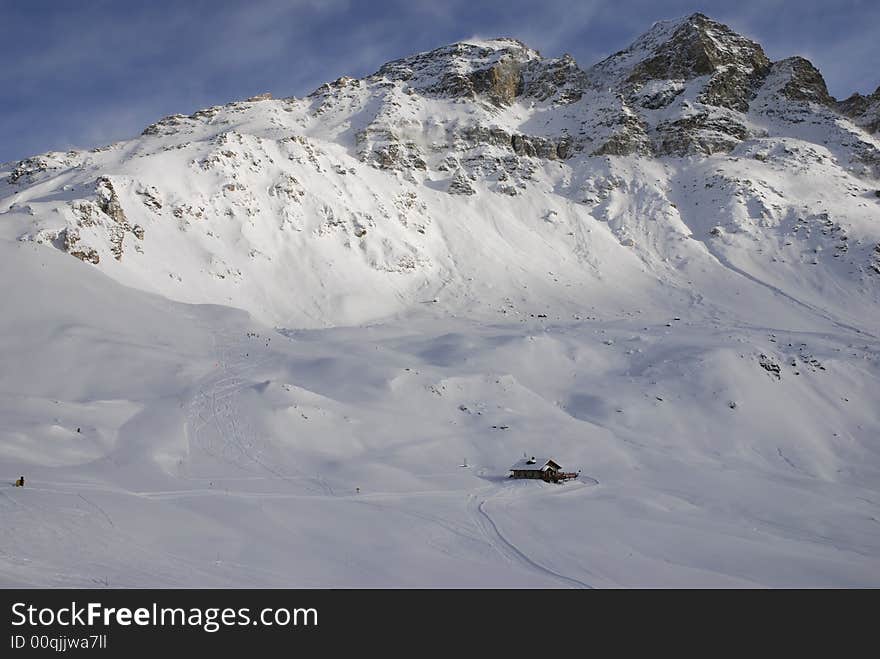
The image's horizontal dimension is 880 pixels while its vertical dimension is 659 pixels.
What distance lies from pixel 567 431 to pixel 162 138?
79.4m

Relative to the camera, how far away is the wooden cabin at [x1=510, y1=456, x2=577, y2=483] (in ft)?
97.7

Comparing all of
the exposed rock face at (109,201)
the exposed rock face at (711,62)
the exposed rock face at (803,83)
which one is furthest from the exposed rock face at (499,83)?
the exposed rock face at (109,201)

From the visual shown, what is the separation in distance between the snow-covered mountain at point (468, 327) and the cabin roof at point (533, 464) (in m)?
1.04

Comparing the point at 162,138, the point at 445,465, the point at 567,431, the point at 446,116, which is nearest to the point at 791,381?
the point at 567,431

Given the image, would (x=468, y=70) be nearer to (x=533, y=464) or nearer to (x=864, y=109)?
(x=864, y=109)

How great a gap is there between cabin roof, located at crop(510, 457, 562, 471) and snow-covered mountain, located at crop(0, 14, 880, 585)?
1.04m

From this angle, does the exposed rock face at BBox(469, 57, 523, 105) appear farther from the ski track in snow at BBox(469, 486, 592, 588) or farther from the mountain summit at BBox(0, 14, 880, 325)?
the ski track in snow at BBox(469, 486, 592, 588)

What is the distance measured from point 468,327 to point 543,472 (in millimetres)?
27282

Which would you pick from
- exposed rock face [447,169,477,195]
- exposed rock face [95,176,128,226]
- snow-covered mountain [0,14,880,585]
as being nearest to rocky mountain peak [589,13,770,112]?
snow-covered mountain [0,14,880,585]

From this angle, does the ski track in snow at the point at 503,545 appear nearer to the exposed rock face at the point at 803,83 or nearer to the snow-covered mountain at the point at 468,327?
the snow-covered mountain at the point at 468,327

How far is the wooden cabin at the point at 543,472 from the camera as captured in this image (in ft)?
97.7

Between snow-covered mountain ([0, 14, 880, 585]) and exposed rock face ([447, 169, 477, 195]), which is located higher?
exposed rock face ([447, 169, 477, 195])
